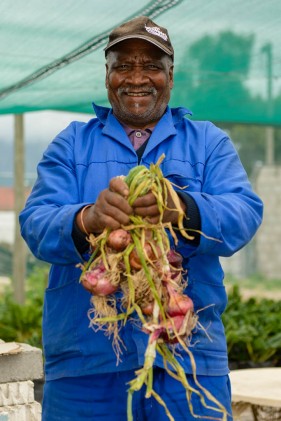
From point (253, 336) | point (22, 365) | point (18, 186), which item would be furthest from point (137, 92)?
point (18, 186)

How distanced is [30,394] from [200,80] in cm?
346

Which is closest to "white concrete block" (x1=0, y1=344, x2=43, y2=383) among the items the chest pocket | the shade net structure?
the chest pocket

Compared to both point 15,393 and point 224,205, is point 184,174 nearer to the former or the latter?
point 224,205

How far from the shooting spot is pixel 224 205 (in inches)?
87.3

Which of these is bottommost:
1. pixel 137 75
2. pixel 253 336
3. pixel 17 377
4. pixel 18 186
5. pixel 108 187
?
pixel 253 336

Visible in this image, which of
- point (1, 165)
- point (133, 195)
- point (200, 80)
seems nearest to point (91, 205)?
point (133, 195)

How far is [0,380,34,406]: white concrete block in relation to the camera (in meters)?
3.16

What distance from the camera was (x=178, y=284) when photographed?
2.22m

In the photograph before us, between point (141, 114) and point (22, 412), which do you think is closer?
point (141, 114)

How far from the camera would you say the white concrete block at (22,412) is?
124 inches

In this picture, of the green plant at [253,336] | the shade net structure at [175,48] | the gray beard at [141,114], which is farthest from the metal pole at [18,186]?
the gray beard at [141,114]

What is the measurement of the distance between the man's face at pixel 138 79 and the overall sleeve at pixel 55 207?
18cm

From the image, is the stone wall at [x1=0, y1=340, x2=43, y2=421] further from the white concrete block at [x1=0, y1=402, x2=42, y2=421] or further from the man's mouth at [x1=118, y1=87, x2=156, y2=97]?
the man's mouth at [x1=118, y1=87, x2=156, y2=97]

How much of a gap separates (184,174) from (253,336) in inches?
181
